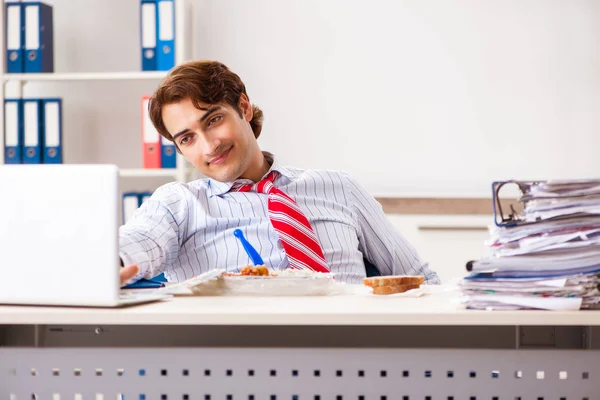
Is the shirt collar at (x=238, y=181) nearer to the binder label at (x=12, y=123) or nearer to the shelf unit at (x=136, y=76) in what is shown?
the shelf unit at (x=136, y=76)

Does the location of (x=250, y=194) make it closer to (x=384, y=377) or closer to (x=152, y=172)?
(x=384, y=377)

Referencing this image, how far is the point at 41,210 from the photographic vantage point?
3.51 feet

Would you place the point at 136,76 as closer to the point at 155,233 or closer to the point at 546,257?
the point at 155,233

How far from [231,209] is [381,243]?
0.41m

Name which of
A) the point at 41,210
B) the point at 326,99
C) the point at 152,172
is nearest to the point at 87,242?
the point at 41,210

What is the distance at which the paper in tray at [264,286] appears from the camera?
1316mm

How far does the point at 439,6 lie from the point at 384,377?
287 centimetres

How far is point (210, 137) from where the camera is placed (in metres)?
1.89

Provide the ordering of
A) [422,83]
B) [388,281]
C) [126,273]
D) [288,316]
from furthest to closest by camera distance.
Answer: [422,83] → [388,281] → [126,273] → [288,316]

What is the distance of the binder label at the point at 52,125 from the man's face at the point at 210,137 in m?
1.76

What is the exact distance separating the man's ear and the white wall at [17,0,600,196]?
1610mm

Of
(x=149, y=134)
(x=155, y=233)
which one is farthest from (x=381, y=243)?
(x=149, y=134)

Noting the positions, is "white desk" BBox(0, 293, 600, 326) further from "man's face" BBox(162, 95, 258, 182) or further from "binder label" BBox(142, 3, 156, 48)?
"binder label" BBox(142, 3, 156, 48)

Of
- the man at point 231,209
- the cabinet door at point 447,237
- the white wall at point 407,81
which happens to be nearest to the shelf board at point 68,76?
the white wall at point 407,81
